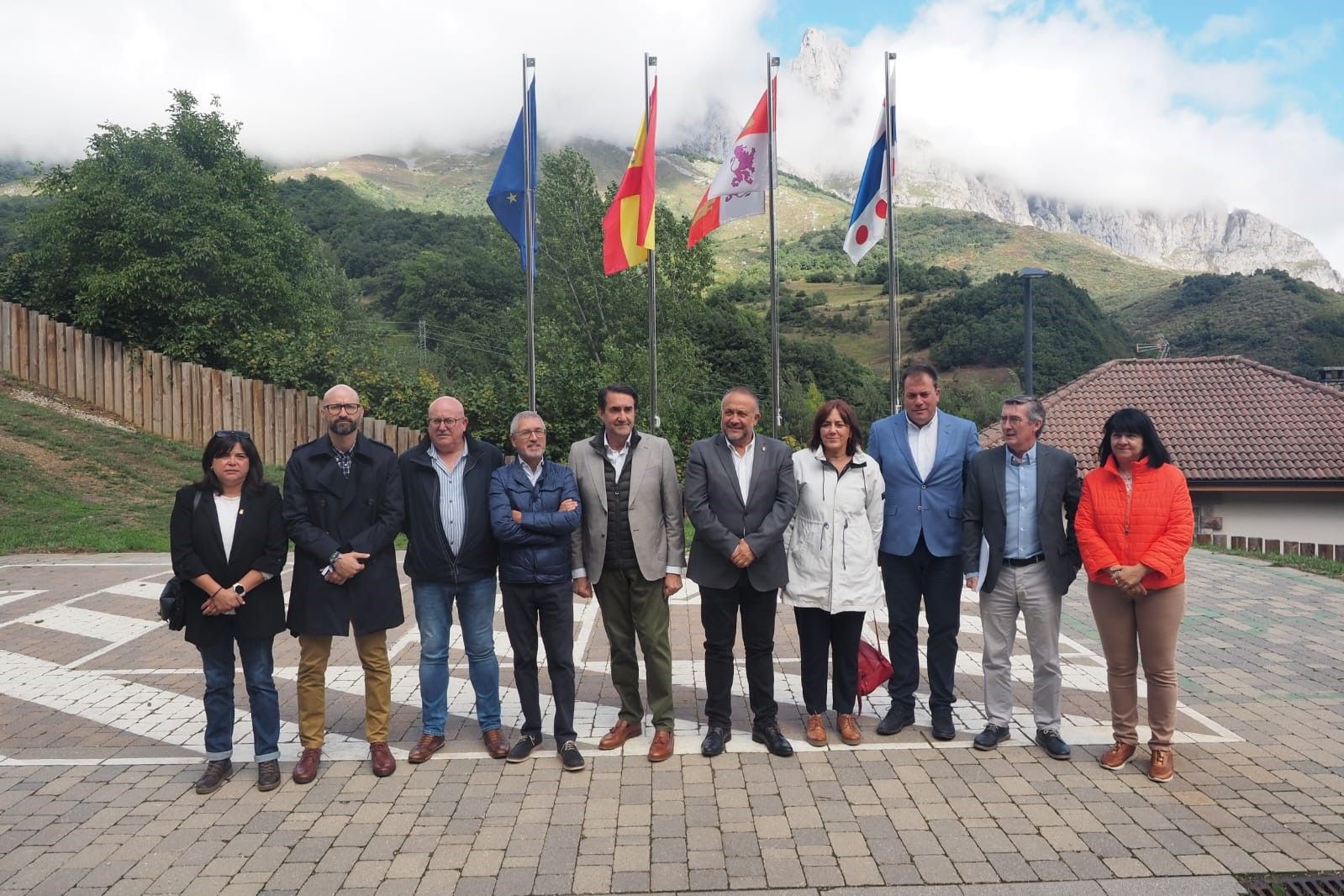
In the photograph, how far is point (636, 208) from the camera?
38.1 ft

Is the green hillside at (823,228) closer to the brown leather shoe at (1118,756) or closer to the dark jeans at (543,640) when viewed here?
the brown leather shoe at (1118,756)

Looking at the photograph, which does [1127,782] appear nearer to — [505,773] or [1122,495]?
[1122,495]

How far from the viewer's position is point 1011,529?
5.14 meters

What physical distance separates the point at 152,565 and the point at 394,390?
8321mm

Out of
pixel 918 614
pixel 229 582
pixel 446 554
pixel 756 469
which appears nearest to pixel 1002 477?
pixel 918 614

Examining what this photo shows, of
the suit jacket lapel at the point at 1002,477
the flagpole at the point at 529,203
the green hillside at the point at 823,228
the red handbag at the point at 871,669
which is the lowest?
the red handbag at the point at 871,669

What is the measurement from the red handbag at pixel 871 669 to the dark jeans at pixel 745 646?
0.60 meters

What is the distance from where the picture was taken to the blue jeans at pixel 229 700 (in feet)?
15.8

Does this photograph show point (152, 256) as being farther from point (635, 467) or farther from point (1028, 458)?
point (1028, 458)

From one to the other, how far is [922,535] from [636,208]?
24.2ft

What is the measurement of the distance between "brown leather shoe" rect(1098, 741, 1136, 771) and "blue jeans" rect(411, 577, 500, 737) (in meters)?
3.23

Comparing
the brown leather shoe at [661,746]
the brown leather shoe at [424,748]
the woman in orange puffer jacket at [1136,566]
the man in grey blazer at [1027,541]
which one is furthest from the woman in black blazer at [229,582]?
the woman in orange puffer jacket at [1136,566]

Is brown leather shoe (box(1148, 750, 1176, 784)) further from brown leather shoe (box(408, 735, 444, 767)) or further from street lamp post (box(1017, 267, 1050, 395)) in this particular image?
street lamp post (box(1017, 267, 1050, 395))

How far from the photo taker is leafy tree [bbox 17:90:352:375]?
64.1 feet
